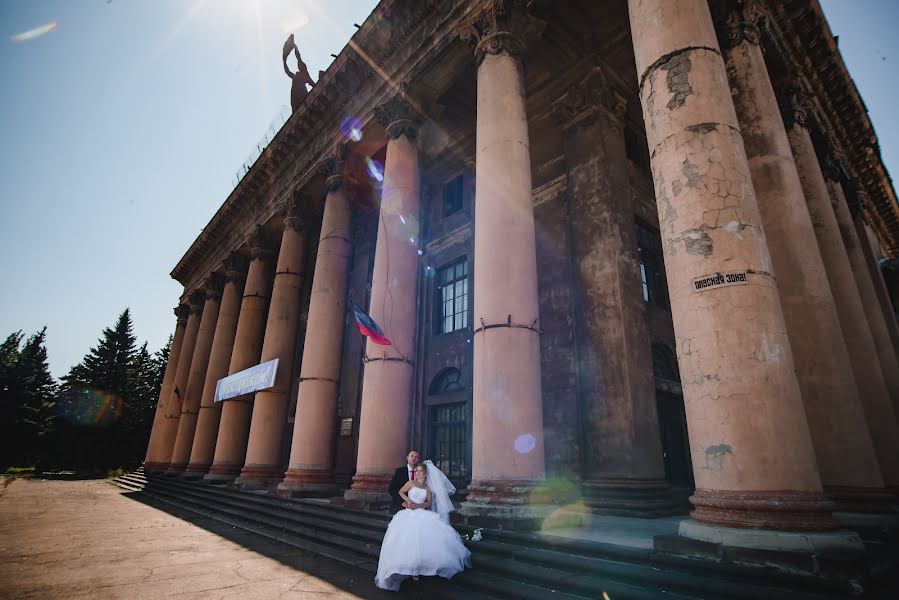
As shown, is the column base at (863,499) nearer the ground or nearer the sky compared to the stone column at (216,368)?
nearer the ground

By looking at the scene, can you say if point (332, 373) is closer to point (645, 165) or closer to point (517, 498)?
point (517, 498)

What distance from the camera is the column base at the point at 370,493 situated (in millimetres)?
8820

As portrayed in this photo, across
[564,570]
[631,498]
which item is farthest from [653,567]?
[631,498]

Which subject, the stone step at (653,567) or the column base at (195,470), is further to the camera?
the column base at (195,470)

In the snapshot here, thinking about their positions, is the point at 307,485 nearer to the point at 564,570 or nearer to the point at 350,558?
the point at 350,558

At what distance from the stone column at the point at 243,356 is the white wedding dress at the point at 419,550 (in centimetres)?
1389

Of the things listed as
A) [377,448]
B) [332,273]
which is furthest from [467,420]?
[332,273]

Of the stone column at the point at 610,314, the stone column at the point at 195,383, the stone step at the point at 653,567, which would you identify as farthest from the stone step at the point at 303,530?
the stone column at the point at 195,383

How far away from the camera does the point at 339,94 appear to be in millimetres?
14672

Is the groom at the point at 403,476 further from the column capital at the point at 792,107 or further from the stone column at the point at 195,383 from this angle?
the stone column at the point at 195,383

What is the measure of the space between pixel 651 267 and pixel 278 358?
38.6ft

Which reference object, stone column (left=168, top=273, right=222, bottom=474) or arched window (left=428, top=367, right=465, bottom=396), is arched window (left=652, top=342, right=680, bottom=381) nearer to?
arched window (left=428, top=367, right=465, bottom=396)

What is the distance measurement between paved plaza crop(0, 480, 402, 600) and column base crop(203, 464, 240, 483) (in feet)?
19.2

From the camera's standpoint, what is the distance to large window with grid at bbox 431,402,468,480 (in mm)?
12523
